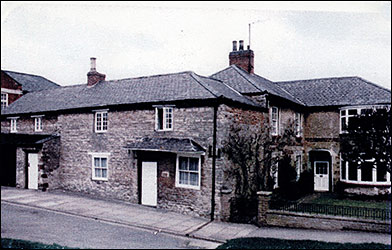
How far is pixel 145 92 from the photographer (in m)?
12.0

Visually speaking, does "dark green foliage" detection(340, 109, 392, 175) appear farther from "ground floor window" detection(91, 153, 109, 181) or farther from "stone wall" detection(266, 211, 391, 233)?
"ground floor window" detection(91, 153, 109, 181)

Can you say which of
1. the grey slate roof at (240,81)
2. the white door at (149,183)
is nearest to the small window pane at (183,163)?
the white door at (149,183)

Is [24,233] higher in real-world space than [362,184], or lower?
higher

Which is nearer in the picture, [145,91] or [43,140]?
[43,140]

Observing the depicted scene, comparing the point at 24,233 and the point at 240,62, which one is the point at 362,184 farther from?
the point at 24,233

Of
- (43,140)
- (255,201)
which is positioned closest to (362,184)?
(255,201)

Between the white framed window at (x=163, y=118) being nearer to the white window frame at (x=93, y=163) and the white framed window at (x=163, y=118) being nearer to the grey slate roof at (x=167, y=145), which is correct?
the grey slate roof at (x=167, y=145)

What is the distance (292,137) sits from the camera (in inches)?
614

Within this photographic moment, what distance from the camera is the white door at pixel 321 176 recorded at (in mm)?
17016

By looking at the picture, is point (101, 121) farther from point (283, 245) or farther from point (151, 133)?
point (283, 245)

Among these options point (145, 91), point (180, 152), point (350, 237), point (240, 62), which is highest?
point (240, 62)

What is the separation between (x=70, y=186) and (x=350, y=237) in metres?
9.12

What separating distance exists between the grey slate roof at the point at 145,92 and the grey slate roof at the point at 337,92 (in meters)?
6.39

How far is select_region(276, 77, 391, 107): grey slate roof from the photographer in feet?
51.0
